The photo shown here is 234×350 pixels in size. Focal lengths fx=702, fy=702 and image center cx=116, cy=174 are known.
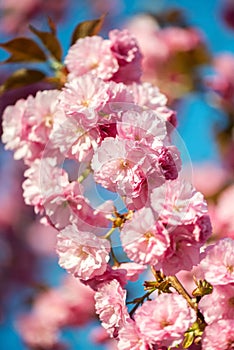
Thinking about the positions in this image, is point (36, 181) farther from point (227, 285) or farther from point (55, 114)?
point (227, 285)

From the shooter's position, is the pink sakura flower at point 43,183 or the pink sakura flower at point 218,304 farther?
the pink sakura flower at point 43,183

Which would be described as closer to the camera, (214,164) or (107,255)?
(107,255)

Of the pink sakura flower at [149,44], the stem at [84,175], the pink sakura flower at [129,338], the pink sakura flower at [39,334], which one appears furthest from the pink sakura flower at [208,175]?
the pink sakura flower at [129,338]

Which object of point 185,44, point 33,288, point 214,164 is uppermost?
point 185,44

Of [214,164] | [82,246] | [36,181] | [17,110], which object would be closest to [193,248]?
[82,246]

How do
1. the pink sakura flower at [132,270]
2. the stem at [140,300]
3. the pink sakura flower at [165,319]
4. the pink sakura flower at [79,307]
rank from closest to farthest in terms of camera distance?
the pink sakura flower at [165,319] → the stem at [140,300] → the pink sakura flower at [132,270] → the pink sakura flower at [79,307]

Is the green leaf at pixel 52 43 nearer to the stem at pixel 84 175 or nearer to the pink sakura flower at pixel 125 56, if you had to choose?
the pink sakura flower at pixel 125 56

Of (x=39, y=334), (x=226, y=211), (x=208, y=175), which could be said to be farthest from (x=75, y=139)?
(x=208, y=175)

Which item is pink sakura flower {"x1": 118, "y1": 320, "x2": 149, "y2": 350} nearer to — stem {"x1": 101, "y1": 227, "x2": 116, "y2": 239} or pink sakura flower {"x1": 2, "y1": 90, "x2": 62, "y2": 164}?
stem {"x1": 101, "y1": 227, "x2": 116, "y2": 239}
